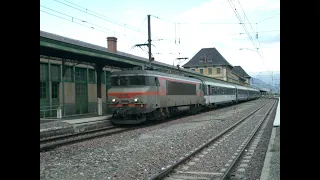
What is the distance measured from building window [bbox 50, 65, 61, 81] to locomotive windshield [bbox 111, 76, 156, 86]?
6257mm

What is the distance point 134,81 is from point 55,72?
7.71 meters

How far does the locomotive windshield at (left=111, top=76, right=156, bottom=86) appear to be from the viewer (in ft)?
56.7

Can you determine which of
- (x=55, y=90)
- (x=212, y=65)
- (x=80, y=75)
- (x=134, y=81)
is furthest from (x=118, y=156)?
(x=212, y=65)

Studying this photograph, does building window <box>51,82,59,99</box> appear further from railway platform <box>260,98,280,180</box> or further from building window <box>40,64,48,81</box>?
railway platform <box>260,98,280,180</box>

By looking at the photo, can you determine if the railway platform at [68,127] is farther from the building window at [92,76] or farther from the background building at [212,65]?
the background building at [212,65]

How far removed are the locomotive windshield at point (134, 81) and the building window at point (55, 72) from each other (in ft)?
20.5

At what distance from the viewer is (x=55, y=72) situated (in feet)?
73.2

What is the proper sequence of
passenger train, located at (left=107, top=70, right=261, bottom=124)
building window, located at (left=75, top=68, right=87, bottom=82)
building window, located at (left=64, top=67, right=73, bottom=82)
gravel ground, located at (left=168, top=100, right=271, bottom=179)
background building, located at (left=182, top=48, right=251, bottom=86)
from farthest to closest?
background building, located at (left=182, top=48, right=251, bottom=86), building window, located at (left=75, top=68, right=87, bottom=82), building window, located at (left=64, top=67, right=73, bottom=82), passenger train, located at (left=107, top=70, right=261, bottom=124), gravel ground, located at (left=168, top=100, right=271, bottom=179)

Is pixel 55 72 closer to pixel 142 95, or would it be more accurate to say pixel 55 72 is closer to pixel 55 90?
pixel 55 90

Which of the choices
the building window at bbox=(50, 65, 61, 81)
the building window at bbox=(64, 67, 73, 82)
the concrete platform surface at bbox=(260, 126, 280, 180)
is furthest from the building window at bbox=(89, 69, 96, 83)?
the concrete platform surface at bbox=(260, 126, 280, 180)

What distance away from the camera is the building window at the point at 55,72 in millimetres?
22000

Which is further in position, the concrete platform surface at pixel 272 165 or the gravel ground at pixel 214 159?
the gravel ground at pixel 214 159

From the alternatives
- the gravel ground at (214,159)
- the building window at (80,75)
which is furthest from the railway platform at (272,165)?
the building window at (80,75)
